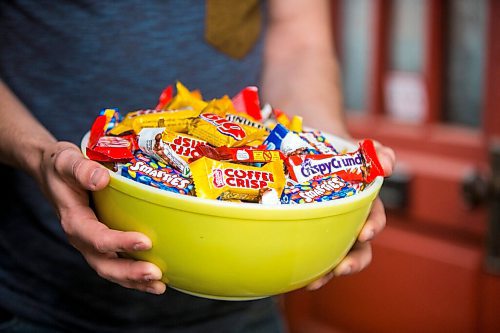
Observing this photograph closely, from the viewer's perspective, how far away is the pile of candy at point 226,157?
28.5 inches

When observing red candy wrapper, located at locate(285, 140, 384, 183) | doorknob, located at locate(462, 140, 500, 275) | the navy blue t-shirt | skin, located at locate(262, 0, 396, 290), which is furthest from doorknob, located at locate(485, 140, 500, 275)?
red candy wrapper, located at locate(285, 140, 384, 183)

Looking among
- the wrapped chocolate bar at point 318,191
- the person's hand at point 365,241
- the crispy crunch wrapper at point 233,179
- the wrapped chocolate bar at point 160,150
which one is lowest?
the person's hand at point 365,241

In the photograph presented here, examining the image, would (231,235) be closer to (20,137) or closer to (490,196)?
(20,137)

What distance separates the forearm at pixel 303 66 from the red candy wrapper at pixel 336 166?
23cm

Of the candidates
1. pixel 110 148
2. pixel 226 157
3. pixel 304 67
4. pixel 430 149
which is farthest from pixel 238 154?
pixel 430 149

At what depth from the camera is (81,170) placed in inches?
27.7

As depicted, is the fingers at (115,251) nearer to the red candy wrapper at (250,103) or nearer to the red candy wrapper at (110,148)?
the red candy wrapper at (110,148)

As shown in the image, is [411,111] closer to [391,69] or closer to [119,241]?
[391,69]

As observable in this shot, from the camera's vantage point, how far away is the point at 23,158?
0.85 meters

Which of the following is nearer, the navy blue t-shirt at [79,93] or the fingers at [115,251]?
→ the fingers at [115,251]

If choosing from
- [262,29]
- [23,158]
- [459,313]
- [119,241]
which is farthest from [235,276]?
[459,313]

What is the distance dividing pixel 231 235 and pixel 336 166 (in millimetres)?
155

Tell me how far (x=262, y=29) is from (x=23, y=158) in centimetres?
45

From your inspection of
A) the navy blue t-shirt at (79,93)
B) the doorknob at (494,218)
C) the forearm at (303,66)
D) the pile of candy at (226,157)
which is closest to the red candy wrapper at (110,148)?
the pile of candy at (226,157)
